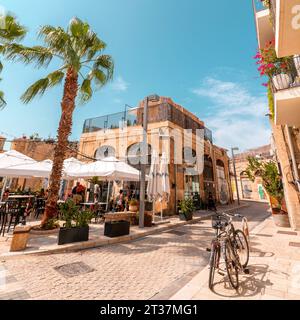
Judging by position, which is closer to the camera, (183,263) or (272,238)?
(183,263)

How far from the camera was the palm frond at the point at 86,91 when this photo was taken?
8.59 meters

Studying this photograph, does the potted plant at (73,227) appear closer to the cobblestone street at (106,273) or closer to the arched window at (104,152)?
the cobblestone street at (106,273)

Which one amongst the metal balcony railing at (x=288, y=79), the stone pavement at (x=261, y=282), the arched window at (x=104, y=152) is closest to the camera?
the stone pavement at (x=261, y=282)

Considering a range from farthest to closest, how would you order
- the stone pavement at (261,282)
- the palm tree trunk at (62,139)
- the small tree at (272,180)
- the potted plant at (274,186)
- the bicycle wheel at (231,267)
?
the small tree at (272,180) → the potted plant at (274,186) → the palm tree trunk at (62,139) → the bicycle wheel at (231,267) → the stone pavement at (261,282)

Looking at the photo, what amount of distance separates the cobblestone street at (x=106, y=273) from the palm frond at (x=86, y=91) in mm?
7176

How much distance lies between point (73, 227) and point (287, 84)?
7.50 metres

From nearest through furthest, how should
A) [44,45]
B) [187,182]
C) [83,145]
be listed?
[44,45] → [187,182] → [83,145]

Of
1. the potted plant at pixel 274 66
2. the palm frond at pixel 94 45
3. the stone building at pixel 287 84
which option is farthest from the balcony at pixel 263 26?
the palm frond at pixel 94 45

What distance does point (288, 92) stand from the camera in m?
5.05

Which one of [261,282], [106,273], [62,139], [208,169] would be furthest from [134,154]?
[261,282]

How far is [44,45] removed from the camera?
23.0 ft

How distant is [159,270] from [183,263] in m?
0.74
